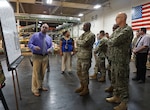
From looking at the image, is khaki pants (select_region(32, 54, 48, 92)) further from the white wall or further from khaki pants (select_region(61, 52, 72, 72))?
the white wall

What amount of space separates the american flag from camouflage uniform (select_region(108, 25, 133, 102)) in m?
6.36

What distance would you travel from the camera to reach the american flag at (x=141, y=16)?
8211mm

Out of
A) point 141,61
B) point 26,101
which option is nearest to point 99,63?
point 141,61

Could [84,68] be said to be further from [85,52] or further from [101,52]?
[101,52]

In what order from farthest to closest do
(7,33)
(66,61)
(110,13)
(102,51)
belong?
(110,13)
(66,61)
(102,51)
(7,33)

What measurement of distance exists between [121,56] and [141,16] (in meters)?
6.94

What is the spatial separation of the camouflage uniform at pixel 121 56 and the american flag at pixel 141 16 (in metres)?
6.36

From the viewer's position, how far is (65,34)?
5793 millimetres

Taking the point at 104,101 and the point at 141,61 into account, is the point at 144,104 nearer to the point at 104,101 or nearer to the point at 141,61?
the point at 104,101

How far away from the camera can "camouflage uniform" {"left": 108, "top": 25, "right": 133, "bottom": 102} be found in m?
2.59

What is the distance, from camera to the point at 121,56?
267 centimetres

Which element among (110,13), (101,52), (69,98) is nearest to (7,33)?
(69,98)

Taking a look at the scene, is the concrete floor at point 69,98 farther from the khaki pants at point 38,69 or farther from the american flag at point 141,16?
the american flag at point 141,16

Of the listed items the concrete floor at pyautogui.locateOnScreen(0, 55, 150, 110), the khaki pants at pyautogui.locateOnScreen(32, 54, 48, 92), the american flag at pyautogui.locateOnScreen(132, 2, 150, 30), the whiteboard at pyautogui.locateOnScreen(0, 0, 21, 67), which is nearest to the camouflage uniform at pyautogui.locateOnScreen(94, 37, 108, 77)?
the concrete floor at pyautogui.locateOnScreen(0, 55, 150, 110)
